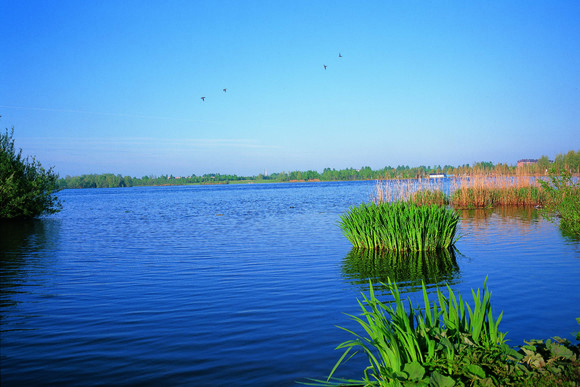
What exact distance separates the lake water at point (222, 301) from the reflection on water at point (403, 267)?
0.17 feet

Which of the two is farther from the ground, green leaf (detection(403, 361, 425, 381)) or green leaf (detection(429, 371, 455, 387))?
green leaf (detection(403, 361, 425, 381))

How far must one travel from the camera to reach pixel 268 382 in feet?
17.4

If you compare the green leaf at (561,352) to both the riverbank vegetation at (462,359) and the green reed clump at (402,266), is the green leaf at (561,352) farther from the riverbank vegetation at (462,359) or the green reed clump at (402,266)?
the green reed clump at (402,266)

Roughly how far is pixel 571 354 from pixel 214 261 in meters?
11.1

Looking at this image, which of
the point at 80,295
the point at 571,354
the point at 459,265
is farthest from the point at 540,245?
the point at 80,295

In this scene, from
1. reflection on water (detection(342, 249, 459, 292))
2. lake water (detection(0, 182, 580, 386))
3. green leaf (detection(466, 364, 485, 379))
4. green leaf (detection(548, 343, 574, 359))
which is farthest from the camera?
reflection on water (detection(342, 249, 459, 292))

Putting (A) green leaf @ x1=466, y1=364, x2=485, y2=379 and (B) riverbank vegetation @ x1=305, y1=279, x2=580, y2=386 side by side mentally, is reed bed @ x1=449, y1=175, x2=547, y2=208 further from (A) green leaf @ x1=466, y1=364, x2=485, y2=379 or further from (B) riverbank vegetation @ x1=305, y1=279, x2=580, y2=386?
(A) green leaf @ x1=466, y1=364, x2=485, y2=379

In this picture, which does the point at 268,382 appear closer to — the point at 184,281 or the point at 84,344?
Answer: the point at 84,344

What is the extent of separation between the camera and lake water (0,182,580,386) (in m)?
5.84

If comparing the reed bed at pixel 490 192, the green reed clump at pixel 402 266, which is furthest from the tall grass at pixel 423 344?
the reed bed at pixel 490 192

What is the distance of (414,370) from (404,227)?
1071 cm

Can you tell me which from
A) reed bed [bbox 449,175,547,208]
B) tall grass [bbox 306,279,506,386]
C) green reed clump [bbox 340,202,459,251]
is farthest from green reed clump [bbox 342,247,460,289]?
reed bed [bbox 449,175,547,208]

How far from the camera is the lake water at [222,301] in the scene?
584cm

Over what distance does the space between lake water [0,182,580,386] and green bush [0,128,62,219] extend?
1232 cm
